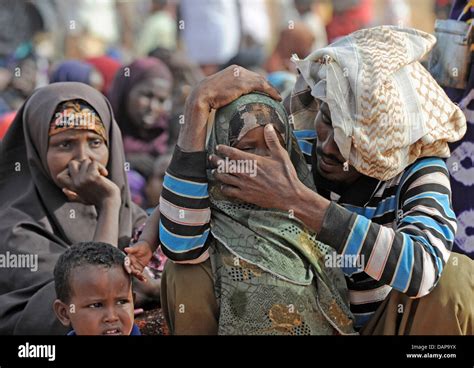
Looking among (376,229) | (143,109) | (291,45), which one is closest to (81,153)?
(376,229)

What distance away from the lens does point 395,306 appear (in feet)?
11.5

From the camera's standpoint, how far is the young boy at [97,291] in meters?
3.48

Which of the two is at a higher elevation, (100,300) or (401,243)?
(401,243)

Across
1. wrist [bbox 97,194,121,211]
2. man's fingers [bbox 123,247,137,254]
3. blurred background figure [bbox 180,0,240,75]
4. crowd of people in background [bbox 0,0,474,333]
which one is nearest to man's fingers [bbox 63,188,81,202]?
wrist [bbox 97,194,121,211]

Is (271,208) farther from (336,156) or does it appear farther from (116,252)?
(116,252)

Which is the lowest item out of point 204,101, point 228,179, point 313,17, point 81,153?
point 313,17

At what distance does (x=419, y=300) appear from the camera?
3.43 metres

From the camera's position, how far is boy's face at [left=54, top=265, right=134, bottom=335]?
137 inches

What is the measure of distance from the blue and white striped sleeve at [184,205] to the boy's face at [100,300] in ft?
0.69

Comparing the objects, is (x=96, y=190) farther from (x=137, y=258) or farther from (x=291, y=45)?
(x=291, y=45)

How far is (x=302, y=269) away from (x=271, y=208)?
0.23 metres

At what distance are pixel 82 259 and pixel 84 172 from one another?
0.65 meters

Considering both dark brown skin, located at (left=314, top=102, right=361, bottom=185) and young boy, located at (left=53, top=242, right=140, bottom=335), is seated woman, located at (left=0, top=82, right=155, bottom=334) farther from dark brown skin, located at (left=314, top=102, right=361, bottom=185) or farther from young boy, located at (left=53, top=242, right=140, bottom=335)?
dark brown skin, located at (left=314, top=102, right=361, bottom=185)

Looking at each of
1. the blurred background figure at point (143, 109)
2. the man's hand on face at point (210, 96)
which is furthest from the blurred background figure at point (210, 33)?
the man's hand on face at point (210, 96)
